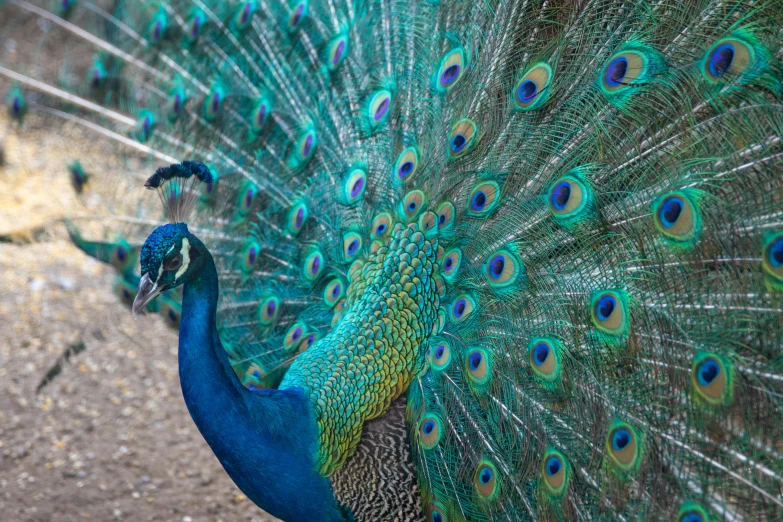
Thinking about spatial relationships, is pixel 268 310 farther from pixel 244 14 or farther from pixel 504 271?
pixel 244 14

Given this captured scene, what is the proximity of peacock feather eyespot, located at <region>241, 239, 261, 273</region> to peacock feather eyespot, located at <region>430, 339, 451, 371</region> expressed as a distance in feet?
2.90

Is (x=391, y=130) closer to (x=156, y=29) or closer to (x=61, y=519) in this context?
(x=156, y=29)

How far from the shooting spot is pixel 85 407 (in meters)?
3.70

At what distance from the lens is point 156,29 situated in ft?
11.0

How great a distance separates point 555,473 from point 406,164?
3.56 feet

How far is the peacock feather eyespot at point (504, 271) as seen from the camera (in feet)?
7.09

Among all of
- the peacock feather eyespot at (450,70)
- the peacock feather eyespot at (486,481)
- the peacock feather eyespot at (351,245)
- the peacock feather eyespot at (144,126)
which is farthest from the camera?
the peacock feather eyespot at (144,126)

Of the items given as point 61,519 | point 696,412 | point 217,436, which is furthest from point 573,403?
point 61,519

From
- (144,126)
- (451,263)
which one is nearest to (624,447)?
(451,263)

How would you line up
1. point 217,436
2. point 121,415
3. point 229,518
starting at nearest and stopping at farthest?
point 217,436 → point 229,518 → point 121,415

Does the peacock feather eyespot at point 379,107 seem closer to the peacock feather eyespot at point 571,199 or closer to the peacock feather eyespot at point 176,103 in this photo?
the peacock feather eyespot at point 571,199

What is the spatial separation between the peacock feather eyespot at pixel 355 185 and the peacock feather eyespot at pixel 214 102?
77 cm

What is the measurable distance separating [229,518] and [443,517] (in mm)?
1248

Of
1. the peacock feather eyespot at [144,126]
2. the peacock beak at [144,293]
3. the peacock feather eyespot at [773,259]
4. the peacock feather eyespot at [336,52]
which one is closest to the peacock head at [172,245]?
the peacock beak at [144,293]
